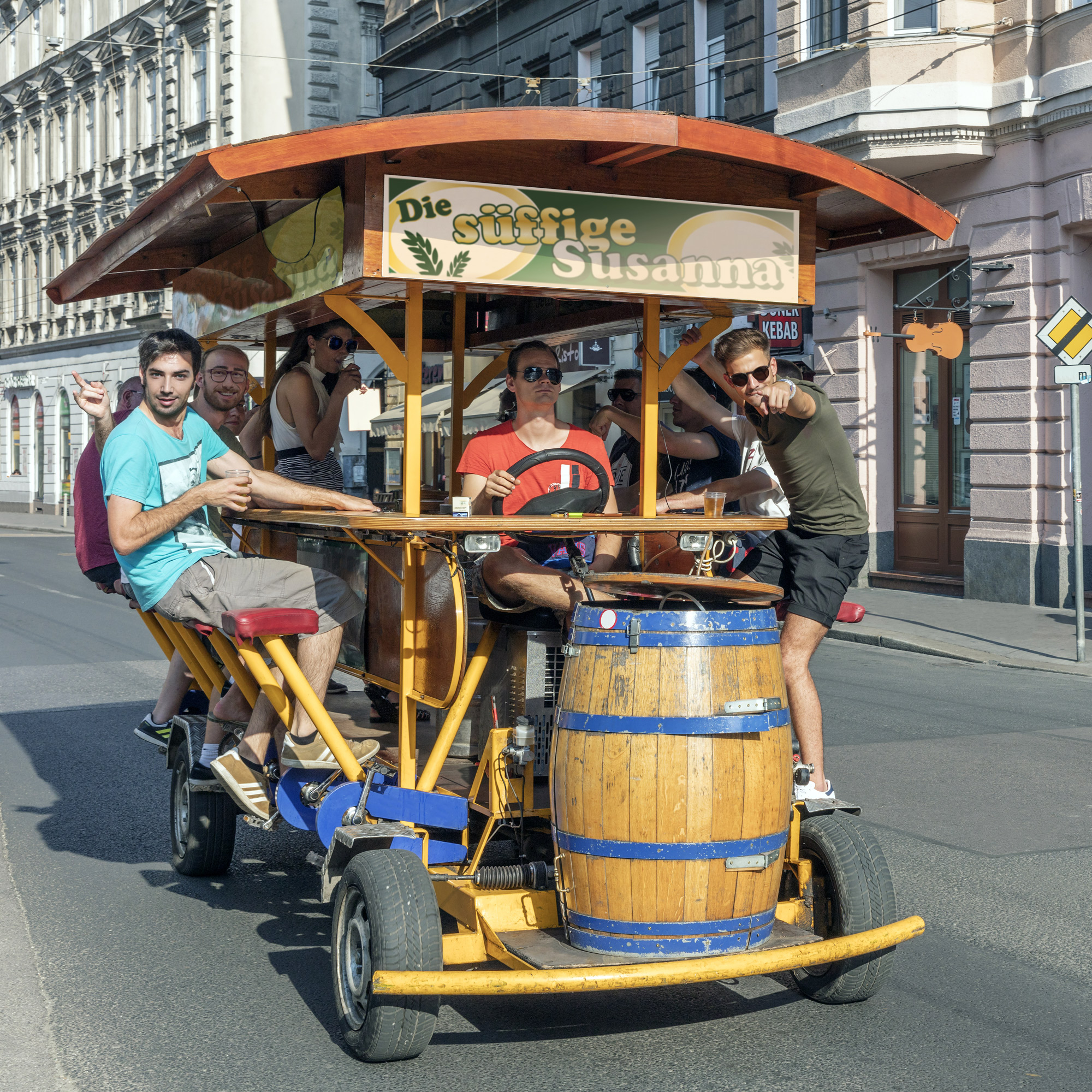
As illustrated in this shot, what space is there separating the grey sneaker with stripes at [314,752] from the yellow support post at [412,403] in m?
0.85

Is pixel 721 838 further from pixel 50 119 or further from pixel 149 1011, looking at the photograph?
pixel 50 119

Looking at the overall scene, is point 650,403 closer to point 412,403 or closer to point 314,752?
point 412,403

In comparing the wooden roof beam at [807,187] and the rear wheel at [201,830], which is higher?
the wooden roof beam at [807,187]

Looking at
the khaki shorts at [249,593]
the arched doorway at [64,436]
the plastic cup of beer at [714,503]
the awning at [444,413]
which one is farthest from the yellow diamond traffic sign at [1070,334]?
the arched doorway at [64,436]

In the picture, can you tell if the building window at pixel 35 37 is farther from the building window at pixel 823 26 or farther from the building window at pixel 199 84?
the building window at pixel 823 26

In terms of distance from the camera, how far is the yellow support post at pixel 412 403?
4.58m

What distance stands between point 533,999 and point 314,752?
1.14 meters

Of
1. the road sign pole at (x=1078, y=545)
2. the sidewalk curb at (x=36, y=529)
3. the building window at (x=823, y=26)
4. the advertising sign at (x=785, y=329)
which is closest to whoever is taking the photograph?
the road sign pole at (x=1078, y=545)

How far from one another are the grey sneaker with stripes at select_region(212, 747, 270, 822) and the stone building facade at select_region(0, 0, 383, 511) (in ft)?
98.0

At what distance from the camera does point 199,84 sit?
3878 cm

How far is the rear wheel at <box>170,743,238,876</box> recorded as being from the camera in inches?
218

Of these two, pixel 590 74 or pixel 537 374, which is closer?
pixel 537 374

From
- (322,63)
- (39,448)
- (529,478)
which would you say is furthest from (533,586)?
(39,448)

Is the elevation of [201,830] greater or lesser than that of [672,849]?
lesser
